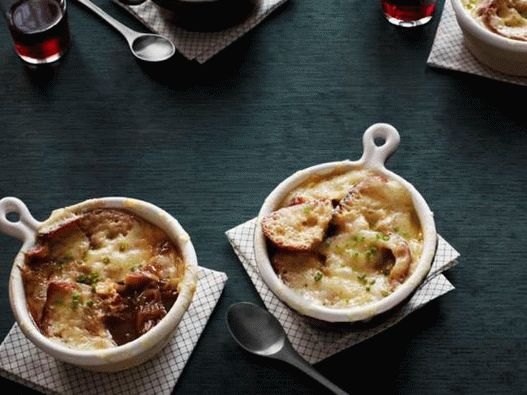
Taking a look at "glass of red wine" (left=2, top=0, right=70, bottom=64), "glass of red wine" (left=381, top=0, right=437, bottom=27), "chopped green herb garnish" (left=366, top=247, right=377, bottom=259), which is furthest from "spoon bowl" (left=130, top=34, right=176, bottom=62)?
"chopped green herb garnish" (left=366, top=247, right=377, bottom=259)

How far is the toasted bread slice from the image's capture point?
209 cm

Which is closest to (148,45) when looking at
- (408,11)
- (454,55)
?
(408,11)

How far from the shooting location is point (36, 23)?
2.74 meters

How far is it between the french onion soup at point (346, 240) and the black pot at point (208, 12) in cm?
78

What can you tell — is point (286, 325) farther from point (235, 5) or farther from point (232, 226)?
point (235, 5)

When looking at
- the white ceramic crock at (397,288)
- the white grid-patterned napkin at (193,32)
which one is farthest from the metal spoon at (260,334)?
the white grid-patterned napkin at (193,32)

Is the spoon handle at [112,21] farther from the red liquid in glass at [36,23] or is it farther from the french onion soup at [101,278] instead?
the french onion soup at [101,278]

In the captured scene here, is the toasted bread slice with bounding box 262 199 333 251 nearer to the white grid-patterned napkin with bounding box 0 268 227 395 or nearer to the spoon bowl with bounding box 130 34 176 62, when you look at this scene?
the white grid-patterned napkin with bounding box 0 268 227 395

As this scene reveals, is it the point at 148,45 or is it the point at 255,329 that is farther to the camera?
the point at 148,45

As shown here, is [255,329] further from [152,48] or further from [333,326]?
[152,48]

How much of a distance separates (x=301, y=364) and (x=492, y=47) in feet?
3.28

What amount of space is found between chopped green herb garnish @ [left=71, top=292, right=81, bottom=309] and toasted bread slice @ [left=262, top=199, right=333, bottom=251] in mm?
405

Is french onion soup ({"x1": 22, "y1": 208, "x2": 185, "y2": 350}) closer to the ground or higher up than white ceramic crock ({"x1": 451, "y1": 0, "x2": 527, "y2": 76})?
closer to the ground

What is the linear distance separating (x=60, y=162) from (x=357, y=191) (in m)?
0.84
